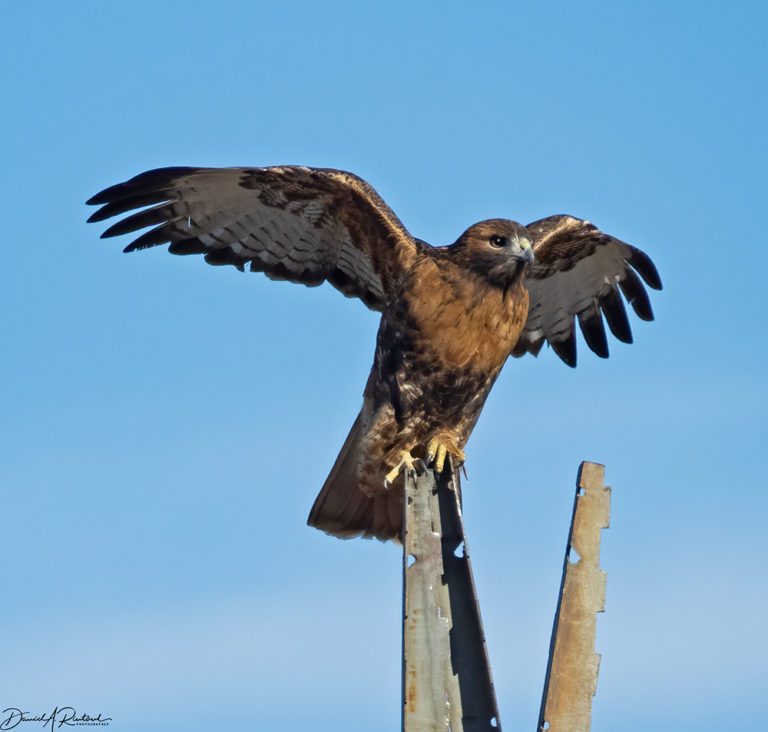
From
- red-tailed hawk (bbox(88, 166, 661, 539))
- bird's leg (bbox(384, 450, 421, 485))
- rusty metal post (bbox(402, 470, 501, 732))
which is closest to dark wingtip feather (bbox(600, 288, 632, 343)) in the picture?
red-tailed hawk (bbox(88, 166, 661, 539))

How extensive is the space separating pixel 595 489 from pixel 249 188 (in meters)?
3.94

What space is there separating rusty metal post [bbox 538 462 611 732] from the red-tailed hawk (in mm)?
2130

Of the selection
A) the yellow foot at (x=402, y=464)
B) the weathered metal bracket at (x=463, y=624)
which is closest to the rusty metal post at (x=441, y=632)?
the weathered metal bracket at (x=463, y=624)

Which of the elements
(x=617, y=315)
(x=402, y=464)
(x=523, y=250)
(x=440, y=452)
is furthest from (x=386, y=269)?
(x=617, y=315)

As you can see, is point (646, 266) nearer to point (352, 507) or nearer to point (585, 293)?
point (585, 293)

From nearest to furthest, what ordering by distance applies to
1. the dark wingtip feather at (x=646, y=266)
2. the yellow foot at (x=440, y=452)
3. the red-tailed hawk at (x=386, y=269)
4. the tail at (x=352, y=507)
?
1. the yellow foot at (x=440, y=452)
2. the red-tailed hawk at (x=386, y=269)
3. the tail at (x=352, y=507)
4. the dark wingtip feather at (x=646, y=266)

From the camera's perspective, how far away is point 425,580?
5141 mm

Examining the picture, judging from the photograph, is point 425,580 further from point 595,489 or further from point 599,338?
point 599,338

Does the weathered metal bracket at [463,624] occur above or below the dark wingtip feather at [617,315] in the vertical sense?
below

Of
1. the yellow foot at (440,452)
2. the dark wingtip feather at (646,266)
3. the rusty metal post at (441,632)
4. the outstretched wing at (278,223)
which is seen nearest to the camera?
the rusty metal post at (441,632)

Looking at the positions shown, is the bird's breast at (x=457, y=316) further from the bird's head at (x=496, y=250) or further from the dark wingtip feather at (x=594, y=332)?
the dark wingtip feather at (x=594, y=332)

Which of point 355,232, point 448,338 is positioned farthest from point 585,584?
point 355,232

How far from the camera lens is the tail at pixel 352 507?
8.49 meters

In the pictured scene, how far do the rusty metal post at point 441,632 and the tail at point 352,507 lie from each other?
10.3 feet
